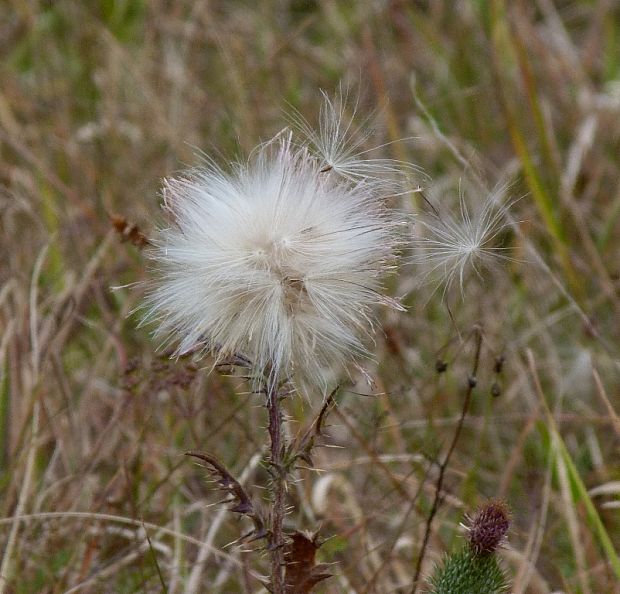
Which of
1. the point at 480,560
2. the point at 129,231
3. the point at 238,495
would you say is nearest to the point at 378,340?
the point at 129,231

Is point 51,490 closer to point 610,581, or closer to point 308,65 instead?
point 610,581

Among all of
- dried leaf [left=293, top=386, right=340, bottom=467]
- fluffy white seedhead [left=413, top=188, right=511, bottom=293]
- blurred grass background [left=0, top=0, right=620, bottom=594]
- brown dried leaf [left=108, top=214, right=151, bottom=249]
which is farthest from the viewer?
blurred grass background [left=0, top=0, right=620, bottom=594]

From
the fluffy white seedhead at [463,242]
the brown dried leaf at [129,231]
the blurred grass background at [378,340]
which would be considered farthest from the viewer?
the blurred grass background at [378,340]

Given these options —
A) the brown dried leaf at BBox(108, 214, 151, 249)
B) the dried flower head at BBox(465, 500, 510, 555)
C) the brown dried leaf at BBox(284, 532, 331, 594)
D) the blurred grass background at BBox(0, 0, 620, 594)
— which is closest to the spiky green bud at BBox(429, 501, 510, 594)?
the dried flower head at BBox(465, 500, 510, 555)

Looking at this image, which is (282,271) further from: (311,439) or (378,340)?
(378,340)

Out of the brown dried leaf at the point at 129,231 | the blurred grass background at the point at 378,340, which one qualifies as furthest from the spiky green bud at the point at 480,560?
the brown dried leaf at the point at 129,231

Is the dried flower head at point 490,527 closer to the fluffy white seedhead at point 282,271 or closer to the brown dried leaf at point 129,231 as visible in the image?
the fluffy white seedhead at point 282,271

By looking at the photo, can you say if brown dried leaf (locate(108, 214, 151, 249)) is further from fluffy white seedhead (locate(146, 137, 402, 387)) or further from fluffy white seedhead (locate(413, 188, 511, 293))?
fluffy white seedhead (locate(413, 188, 511, 293))

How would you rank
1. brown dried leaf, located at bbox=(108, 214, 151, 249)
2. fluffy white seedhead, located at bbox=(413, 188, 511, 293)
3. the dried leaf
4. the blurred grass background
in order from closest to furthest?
the dried leaf < fluffy white seedhead, located at bbox=(413, 188, 511, 293) < brown dried leaf, located at bbox=(108, 214, 151, 249) < the blurred grass background
